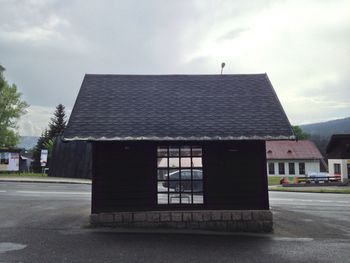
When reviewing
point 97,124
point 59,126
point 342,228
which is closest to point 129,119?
point 97,124

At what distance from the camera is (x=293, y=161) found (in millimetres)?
58031

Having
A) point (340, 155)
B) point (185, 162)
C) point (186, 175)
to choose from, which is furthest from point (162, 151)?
point (340, 155)

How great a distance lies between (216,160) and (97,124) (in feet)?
12.1

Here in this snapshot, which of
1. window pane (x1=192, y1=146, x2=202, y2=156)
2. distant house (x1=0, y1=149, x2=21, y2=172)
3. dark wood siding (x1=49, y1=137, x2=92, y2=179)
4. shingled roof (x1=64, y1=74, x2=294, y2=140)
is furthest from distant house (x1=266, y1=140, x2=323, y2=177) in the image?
window pane (x1=192, y1=146, x2=202, y2=156)

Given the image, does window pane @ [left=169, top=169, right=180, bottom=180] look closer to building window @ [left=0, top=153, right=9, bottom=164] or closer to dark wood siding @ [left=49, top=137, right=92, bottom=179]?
dark wood siding @ [left=49, top=137, right=92, bottom=179]

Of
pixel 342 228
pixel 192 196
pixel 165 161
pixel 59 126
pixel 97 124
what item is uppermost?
pixel 59 126

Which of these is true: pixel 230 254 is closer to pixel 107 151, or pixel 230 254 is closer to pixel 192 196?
pixel 192 196

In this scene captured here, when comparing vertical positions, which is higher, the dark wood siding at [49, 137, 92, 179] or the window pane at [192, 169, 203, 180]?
the dark wood siding at [49, 137, 92, 179]

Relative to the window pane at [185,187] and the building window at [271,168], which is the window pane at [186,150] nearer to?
the window pane at [185,187]

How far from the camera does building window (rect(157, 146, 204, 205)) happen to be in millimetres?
10469

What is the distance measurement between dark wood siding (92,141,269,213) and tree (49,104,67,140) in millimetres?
57312

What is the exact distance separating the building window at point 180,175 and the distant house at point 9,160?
110 ft

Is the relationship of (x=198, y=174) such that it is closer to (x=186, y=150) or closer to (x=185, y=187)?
(x=185, y=187)

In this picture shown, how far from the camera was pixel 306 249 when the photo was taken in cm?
869
